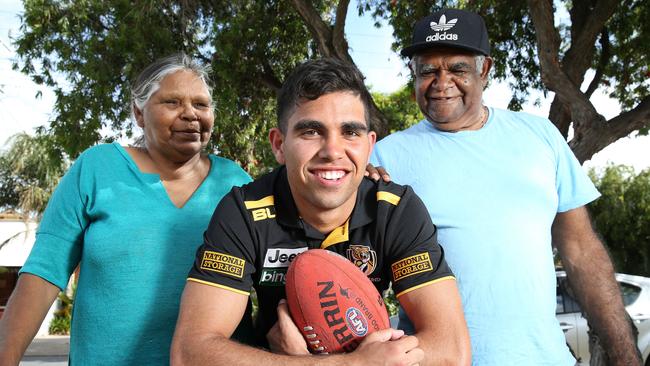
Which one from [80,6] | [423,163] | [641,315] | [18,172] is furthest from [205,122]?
[18,172]

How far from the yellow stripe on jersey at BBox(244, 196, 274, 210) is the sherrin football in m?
0.27

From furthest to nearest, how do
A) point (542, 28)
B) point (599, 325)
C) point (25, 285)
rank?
point (542, 28) < point (599, 325) < point (25, 285)

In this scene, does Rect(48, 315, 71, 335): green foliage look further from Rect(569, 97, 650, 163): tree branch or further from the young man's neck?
the young man's neck

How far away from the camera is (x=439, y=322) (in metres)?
2.11

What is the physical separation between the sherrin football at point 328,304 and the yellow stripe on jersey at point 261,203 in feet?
0.89

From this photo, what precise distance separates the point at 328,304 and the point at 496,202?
2.82 ft

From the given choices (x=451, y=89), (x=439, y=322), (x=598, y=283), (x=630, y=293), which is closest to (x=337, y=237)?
(x=439, y=322)

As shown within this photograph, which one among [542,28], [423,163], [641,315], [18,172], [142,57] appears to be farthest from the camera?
[18,172]

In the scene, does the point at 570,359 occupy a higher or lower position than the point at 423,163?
lower

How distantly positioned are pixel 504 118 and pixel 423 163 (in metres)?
0.47

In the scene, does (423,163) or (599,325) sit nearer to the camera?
(423,163)

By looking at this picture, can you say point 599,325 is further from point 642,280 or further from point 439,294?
point 642,280

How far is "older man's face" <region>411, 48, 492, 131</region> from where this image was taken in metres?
2.82

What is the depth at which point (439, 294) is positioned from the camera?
7.07ft
